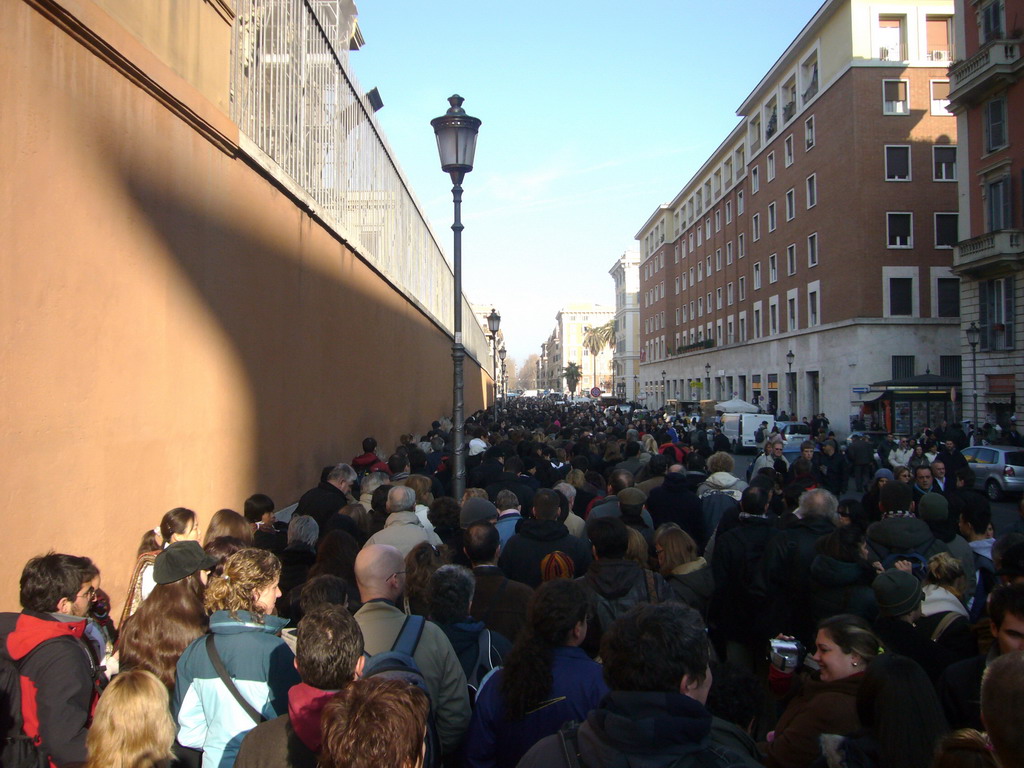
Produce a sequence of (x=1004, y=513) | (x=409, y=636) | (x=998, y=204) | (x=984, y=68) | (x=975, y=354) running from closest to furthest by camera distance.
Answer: (x=409, y=636) < (x=1004, y=513) < (x=984, y=68) < (x=998, y=204) < (x=975, y=354)

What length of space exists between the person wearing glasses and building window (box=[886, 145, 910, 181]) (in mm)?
39729

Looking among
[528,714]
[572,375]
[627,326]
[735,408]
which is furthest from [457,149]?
[572,375]

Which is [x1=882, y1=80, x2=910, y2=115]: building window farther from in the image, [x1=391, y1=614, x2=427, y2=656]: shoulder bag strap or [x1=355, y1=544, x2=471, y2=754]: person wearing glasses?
[x1=391, y1=614, x2=427, y2=656]: shoulder bag strap

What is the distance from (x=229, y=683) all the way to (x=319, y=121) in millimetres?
10121

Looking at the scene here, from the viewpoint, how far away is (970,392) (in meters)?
29.9

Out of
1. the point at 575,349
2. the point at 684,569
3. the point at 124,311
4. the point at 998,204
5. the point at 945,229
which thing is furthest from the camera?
the point at 575,349

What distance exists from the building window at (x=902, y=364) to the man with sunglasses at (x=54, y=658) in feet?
128

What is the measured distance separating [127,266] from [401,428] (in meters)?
14.0

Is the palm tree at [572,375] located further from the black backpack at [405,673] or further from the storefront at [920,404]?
the black backpack at [405,673]

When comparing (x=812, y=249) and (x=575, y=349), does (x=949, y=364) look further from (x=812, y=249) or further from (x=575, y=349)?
(x=575, y=349)

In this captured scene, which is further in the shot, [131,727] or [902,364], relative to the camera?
[902,364]

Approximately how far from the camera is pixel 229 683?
317cm

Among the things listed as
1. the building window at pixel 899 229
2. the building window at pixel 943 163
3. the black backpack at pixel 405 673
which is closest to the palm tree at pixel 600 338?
the building window at pixel 943 163

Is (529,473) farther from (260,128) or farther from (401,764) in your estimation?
(401,764)
